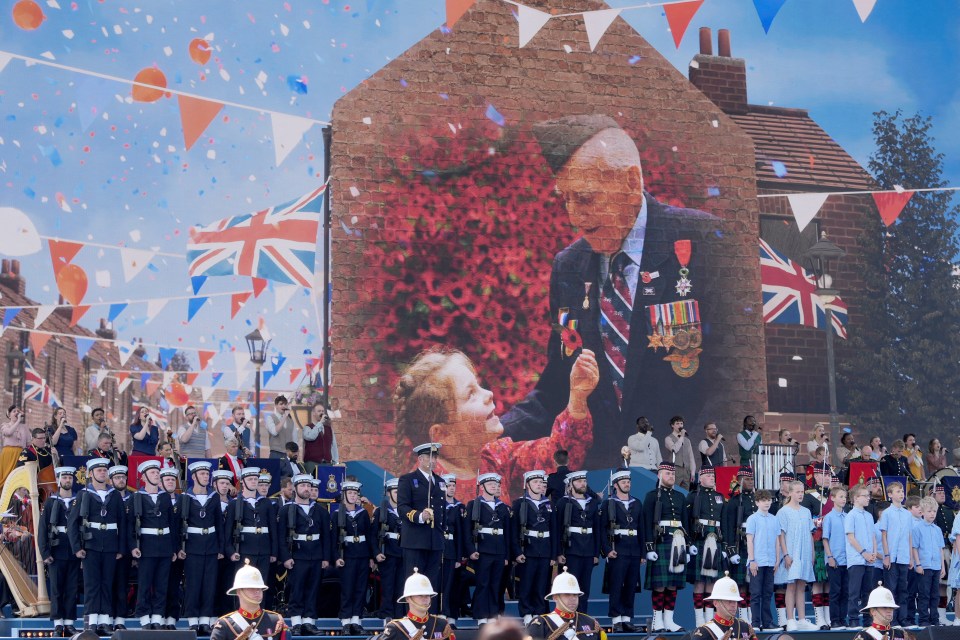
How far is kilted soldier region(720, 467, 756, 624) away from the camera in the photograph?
48.3 ft

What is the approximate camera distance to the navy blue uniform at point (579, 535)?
1445 centimetres

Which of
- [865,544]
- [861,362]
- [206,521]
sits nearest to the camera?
[206,521]

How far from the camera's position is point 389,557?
14461mm

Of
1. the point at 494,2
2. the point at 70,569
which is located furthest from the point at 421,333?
the point at 70,569

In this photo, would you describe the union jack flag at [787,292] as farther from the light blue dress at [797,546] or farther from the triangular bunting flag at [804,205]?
the light blue dress at [797,546]

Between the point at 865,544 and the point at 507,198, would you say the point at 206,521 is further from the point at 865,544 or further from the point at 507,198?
the point at 507,198

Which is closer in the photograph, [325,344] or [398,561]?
[398,561]

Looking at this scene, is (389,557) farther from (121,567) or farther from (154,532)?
(121,567)

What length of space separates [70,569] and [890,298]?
15985mm

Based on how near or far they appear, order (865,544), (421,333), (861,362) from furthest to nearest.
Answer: (861,362) < (421,333) < (865,544)

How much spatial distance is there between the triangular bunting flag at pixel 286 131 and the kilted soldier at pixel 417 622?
10.8m

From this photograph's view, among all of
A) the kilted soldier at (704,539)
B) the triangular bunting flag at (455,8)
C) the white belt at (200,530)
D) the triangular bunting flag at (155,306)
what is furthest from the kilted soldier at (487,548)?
the triangular bunting flag at (155,306)

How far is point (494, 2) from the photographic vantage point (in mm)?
22188

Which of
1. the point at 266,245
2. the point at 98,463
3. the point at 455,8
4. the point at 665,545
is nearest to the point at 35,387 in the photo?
the point at 266,245
